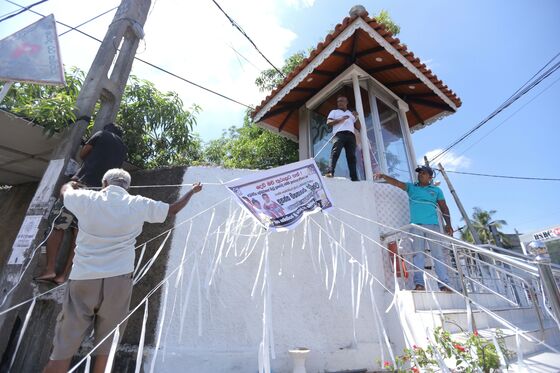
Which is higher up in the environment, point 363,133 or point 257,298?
point 363,133

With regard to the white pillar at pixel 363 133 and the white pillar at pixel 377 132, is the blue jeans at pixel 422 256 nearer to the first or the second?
the white pillar at pixel 363 133

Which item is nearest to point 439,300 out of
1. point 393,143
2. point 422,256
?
point 422,256

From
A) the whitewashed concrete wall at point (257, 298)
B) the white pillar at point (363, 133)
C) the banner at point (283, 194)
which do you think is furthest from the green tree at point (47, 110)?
the white pillar at point (363, 133)

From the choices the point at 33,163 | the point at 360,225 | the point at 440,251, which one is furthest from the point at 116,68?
the point at 440,251

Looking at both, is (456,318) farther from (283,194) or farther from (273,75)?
(273,75)

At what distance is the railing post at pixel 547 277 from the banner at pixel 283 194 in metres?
1.92

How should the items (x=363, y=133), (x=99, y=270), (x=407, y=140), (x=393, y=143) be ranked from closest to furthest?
1. (x=99, y=270)
2. (x=363, y=133)
3. (x=393, y=143)
4. (x=407, y=140)

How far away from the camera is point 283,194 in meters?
3.34

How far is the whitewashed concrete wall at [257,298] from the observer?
113 inches

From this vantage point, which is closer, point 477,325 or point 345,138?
point 477,325

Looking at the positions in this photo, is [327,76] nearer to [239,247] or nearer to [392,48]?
[392,48]

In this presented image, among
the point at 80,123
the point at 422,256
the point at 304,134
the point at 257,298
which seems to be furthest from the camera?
the point at 304,134

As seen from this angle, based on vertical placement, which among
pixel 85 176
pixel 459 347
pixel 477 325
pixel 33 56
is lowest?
pixel 459 347

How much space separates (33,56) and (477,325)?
17.1ft
